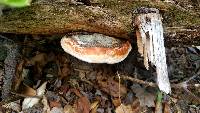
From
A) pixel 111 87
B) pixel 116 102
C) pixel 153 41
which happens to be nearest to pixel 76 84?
pixel 111 87

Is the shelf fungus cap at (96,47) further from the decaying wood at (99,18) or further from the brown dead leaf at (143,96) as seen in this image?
the brown dead leaf at (143,96)

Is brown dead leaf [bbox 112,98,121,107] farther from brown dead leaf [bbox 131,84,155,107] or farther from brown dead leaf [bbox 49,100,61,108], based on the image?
brown dead leaf [bbox 49,100,61,108]

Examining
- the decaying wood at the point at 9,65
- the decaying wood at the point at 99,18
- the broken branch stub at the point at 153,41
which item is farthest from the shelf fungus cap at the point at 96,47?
the decaying wood at the point at 9,65

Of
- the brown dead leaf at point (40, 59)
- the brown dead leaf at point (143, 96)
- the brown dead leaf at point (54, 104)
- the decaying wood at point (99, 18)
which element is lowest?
the brown dead leaf at point (143, 96)

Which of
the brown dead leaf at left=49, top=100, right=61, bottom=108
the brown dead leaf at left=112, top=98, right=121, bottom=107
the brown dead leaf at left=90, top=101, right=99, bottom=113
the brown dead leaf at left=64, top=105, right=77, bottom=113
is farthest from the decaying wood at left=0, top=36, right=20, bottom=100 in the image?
the brown dead leaf at left=112, top=98, right=121, bottom=107

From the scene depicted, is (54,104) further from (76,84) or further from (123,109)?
(123,109)
